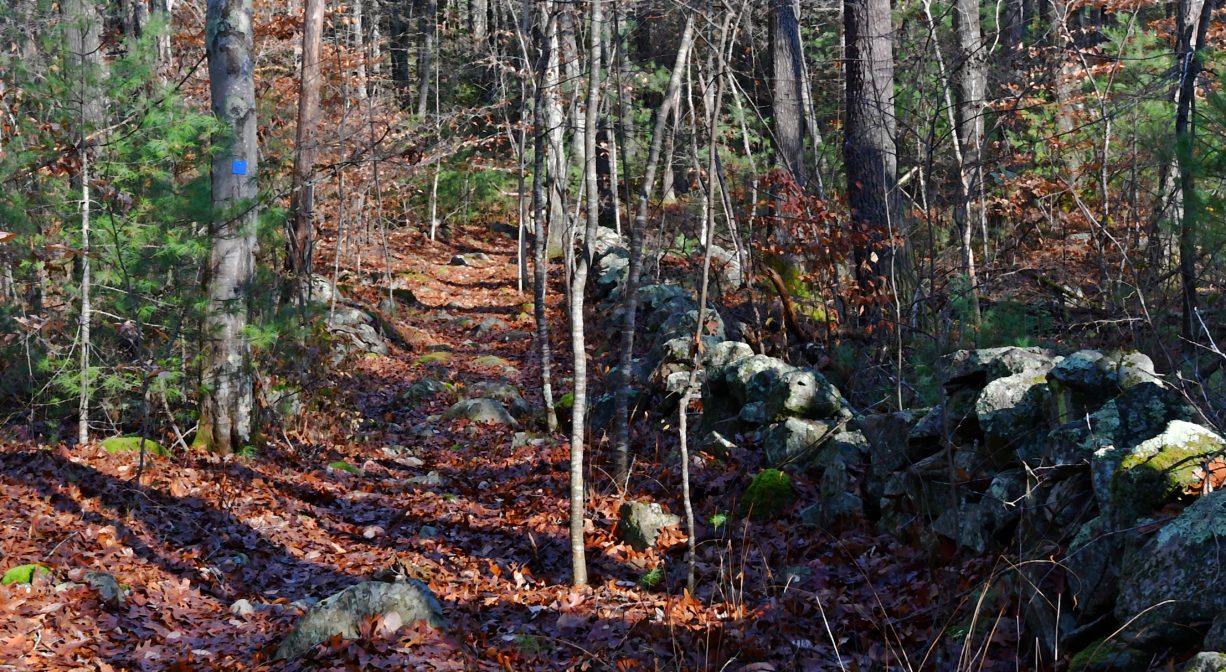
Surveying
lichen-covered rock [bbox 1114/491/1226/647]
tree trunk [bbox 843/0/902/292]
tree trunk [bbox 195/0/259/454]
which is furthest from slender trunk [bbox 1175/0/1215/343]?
tree trunk [bbox 195/0/259/454]

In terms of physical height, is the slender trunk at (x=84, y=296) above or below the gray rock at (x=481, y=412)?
above

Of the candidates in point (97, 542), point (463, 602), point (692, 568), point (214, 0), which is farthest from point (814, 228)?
point (97, 542)

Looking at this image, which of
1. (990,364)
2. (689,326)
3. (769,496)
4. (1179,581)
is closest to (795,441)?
(769,496)

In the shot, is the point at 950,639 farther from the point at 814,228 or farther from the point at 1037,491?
the point at 814,228

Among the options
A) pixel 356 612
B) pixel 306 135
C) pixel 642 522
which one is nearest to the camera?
pixel 356 612

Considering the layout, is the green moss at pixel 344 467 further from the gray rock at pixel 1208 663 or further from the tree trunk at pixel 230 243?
the gray rock at pixel 1208 663

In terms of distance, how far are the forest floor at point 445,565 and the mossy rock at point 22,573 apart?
0.23 feet

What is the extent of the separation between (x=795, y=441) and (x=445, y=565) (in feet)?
9.47

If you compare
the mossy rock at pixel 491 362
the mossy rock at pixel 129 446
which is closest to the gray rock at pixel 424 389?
the mossy rock at pixel 491 362

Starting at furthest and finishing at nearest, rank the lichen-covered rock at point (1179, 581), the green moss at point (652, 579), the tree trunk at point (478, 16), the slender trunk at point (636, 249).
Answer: the tree trunk at point (478, 16) < the green moss at point (652, 579) < the slender trunk at point (636, 249) < the lichen-covered rock at point (1179, 581)

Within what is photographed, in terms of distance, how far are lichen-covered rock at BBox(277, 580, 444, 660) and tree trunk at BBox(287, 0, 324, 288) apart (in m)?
6.91

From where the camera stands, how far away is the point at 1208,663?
2695 mm

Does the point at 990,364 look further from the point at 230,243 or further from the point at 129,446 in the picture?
the point at 129,446

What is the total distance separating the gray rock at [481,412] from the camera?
1048 cm
